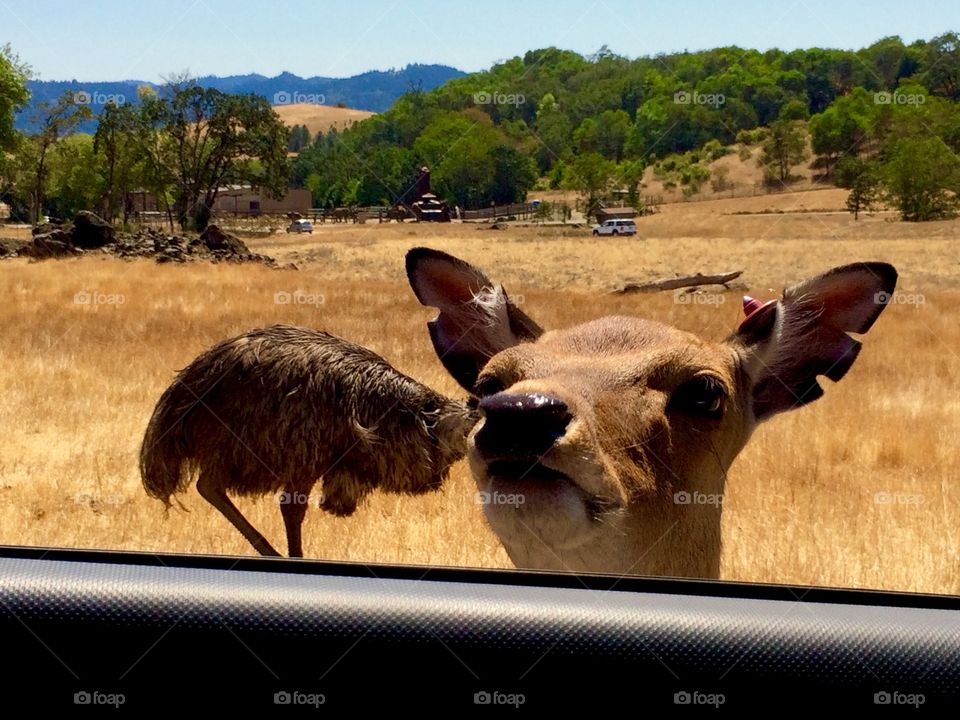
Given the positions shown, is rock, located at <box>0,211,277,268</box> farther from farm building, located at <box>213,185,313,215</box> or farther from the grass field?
the grass field

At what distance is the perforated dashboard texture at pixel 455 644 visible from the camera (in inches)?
73.6

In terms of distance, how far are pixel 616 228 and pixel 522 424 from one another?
2646cm

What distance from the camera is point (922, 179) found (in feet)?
108

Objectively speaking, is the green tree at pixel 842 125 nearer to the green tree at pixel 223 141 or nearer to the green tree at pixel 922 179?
the green tree at pixel 922 179

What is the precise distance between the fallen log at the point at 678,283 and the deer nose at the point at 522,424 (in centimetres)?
1400

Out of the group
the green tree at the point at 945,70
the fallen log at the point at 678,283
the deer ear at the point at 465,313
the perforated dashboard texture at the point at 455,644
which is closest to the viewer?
the perforated dashboard texture at the point at 455,644

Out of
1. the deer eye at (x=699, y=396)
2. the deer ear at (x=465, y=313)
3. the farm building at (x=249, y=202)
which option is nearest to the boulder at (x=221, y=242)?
the farm building at (x=249, y=202)

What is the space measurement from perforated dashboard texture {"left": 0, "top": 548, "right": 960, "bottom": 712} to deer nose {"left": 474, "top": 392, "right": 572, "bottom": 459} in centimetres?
42

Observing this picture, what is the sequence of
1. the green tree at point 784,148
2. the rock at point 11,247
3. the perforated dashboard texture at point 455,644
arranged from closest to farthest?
the perforated dashboard texture at point 455,644 < the green tree at point 784,148 < the rock at point 11,247

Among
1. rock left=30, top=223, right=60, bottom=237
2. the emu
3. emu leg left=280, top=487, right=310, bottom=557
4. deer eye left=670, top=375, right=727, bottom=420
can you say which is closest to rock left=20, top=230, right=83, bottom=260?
rock left=30, top=223, right=60, bottom=237

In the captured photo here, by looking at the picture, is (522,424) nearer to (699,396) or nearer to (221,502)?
(699,396)

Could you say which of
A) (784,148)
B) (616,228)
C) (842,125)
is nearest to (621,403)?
(842,125)

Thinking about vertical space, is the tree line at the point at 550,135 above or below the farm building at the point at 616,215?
above

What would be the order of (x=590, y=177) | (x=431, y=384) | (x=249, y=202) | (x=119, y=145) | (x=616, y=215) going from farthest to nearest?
(x=616, y=215) → (x=249, y=202) → (x=119, y=145) → (x=590, y=177) → (x=431, y=384)
